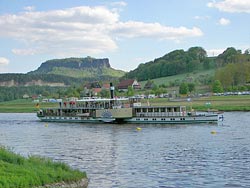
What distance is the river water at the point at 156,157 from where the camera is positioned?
31.0 m

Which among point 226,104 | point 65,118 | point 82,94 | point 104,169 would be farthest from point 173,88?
point 104,169

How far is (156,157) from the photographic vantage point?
41.2 m

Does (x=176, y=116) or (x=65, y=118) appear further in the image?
(x=65, y=118)

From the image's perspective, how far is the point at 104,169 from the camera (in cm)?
3525

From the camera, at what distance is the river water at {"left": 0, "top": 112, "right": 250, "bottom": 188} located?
3095 centimetres

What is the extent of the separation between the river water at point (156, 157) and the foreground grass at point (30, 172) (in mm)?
2223

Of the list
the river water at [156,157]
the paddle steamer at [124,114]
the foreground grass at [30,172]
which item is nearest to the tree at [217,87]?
the paddle steamer at [124,114]

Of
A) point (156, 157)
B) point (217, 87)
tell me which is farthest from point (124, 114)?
point (217, 87)

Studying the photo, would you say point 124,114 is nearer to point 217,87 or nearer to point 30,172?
point 30,172

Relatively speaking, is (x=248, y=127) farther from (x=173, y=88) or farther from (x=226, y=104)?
(x=173, y=88)

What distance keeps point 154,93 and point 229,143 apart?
400ft

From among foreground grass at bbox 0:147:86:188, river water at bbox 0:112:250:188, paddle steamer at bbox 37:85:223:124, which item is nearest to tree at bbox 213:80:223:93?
paddle steamer at bbox 37:85:223:124

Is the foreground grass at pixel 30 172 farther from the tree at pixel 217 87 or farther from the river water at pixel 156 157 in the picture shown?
the tree at pixel 217 87

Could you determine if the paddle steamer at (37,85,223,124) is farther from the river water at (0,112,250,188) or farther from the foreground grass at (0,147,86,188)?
the foreground grass at (0,147,86,188)
